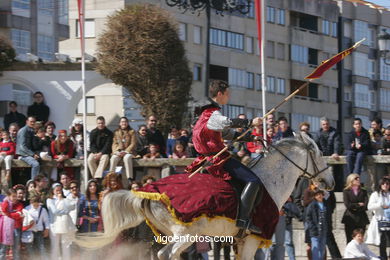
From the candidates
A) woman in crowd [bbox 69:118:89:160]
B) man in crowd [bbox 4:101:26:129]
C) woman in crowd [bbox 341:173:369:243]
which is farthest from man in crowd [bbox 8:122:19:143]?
woman in crowd [bbox 341:173:369:243]

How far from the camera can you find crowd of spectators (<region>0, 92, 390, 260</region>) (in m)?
20.1

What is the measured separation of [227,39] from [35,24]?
37.7 ft

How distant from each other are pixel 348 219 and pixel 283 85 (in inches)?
1931

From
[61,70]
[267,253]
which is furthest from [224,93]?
[61,70]

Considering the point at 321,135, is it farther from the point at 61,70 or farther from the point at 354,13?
the point at 354,13

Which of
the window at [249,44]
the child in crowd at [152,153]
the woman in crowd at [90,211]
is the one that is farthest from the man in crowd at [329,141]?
the window at [249,44]

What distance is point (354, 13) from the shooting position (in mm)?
76438

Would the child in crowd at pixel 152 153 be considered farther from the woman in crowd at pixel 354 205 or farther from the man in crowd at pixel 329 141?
the woman in crowd at pixel 354 205

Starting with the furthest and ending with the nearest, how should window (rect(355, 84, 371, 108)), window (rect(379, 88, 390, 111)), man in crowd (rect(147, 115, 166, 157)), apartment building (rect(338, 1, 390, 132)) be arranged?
1. window (rect(379, 88, 390, 111))
2. window (rect(355, 84, 371, 108))
3. apartment building (rect(338, 1, 390, 132))
4. man in crowd (rect(147, 115, 166, 157))

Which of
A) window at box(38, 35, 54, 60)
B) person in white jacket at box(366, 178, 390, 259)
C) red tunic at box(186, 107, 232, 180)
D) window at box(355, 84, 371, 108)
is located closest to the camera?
red tunic at box(186, 107, 232, 180)

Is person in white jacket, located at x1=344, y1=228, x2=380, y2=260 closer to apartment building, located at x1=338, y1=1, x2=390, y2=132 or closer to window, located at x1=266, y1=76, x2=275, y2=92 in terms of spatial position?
window, located at x1=266, y1=76, x2=275, y2=92

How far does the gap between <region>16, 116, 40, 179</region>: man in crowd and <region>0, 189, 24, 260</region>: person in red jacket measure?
8.83ft

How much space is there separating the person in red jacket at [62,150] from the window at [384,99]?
60447mm

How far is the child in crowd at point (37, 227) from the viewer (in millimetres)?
20156
